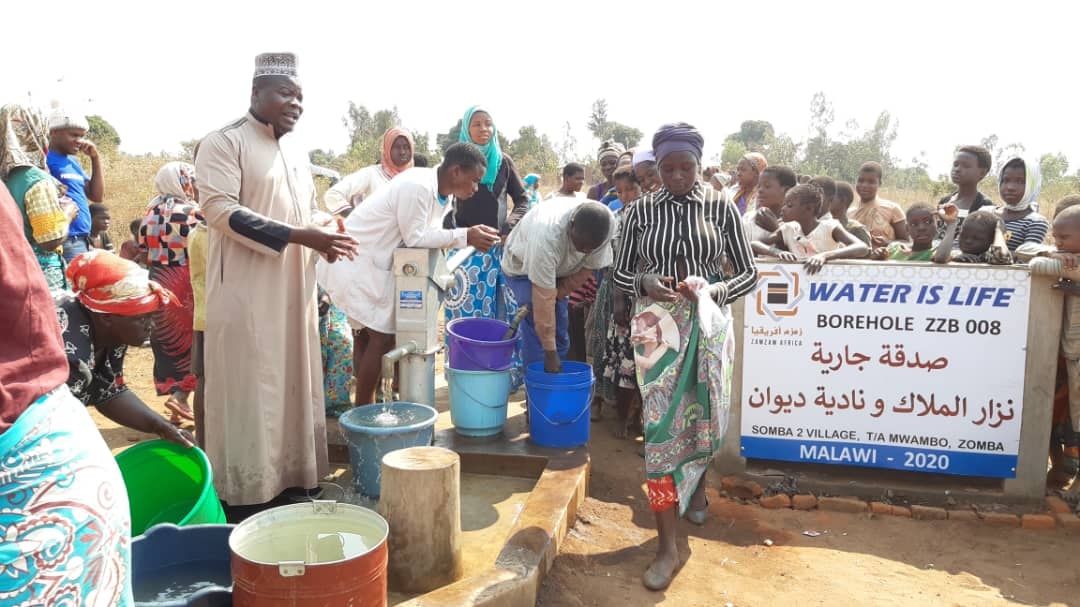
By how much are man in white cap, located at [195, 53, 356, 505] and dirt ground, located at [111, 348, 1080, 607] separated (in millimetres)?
1351

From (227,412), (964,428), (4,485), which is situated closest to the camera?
(4,485)

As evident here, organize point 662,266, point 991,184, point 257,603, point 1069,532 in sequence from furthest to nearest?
point 991,184 < point 1069,532 < point 662,266 < point 257,603

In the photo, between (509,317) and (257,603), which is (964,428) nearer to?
(509,317)

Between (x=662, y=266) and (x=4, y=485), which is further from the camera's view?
(x=662, y=266)

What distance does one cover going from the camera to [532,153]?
31.6m

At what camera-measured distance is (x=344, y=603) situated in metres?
2.21

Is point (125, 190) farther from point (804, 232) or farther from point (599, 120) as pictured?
point (599, 120)

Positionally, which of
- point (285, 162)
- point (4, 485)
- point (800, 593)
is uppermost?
point (285, 162)

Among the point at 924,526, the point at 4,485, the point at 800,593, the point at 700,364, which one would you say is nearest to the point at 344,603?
the point at 4,485

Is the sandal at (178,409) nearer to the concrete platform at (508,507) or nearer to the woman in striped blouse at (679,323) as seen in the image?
the concrete platform at (508,507)

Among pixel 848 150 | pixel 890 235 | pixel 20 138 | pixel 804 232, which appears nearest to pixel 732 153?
pixel 848 150

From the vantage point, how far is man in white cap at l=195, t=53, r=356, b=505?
3.09m

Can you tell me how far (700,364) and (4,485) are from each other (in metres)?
2.58

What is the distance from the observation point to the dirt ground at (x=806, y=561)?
330 centimetres
